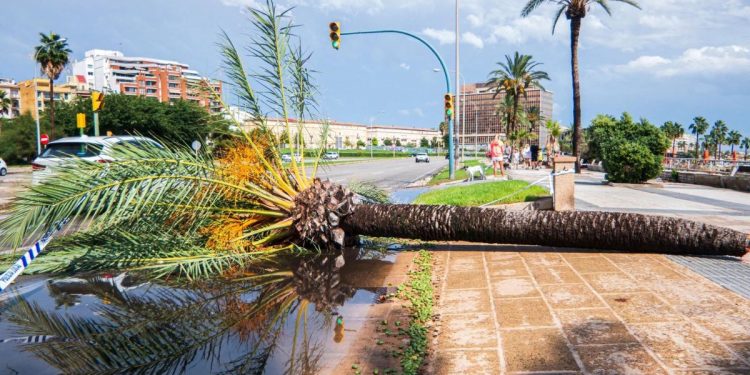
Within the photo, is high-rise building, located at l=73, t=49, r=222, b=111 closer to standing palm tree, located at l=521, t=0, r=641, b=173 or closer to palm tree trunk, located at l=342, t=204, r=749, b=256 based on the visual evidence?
standing palm tree, located at l=521, t=0, r=641, b=173

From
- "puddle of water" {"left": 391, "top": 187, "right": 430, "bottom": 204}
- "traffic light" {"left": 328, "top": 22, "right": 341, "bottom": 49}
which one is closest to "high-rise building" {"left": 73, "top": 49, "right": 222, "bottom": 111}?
"traffic light" {"left": 328, "top": 22, "right": 341, "bottom": 49}

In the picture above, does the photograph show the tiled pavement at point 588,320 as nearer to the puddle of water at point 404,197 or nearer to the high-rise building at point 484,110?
the puddle of water at point 404,197

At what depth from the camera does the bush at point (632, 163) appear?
56.3 ft

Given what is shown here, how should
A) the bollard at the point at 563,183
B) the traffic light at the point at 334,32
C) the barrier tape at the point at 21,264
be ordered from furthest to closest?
the traffic light at the point at 334,32, the bollard at the point at 563,183, the barrier tape at the point at 21,264

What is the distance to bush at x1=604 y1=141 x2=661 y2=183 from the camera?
1717 centimetres

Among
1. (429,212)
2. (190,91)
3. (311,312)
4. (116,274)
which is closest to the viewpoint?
(311,312)

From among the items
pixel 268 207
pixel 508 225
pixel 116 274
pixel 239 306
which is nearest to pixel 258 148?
pixel 268 207

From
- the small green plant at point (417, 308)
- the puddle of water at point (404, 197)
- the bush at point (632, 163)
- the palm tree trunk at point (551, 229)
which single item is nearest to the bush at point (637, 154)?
the bush at point (632, 163)

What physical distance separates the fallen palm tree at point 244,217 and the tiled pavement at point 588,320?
0.58 meters

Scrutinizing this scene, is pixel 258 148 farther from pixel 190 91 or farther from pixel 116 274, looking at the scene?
pixel 116 274

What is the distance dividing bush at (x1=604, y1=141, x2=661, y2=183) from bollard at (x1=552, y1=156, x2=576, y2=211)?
A: 10901mm

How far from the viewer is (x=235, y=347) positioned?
11.3 ft

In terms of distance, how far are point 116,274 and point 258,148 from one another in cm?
237

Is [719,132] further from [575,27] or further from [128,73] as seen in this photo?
[128,73]
